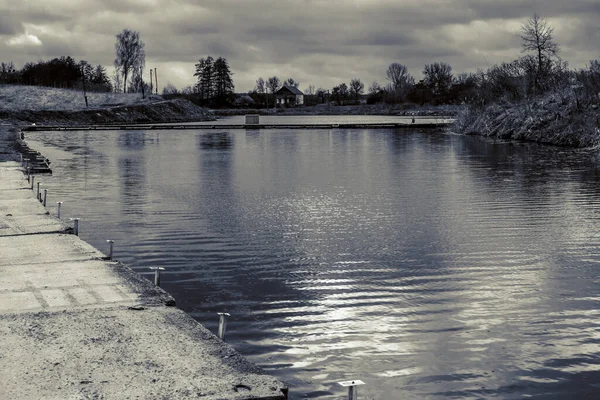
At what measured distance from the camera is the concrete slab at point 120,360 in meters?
7.01

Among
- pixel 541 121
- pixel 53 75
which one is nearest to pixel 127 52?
pixel 53 75

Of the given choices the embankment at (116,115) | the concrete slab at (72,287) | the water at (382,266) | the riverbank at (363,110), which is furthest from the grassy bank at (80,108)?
the concrete slab at (72,287)

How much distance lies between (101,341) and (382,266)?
22.9ft

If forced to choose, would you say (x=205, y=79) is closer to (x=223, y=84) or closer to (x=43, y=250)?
(x=223, y=84)

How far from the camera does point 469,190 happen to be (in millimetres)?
26750

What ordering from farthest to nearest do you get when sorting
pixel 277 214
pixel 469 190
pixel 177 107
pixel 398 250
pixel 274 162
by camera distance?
1. pixel 177 107
2. pixel 274 162
3. pixel 469 190
4. pixel 277 214
5. pixel 398 250

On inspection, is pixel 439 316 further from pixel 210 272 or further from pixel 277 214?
pixel 277 214

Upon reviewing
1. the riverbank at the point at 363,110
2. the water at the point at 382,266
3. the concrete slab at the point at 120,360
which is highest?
the riverbank at the point at 363,110

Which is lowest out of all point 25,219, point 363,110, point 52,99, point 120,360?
point 120,360

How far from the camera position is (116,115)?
371ft

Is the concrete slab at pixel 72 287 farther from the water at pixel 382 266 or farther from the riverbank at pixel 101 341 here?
the water at pixel 382 266

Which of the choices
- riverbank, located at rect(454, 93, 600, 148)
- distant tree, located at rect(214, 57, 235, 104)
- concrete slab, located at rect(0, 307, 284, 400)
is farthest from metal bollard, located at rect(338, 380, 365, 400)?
distant tree, located at rect(214, 57, 235, 104)

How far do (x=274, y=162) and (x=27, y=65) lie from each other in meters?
137

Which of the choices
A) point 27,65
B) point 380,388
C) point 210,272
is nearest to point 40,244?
point 210,272
